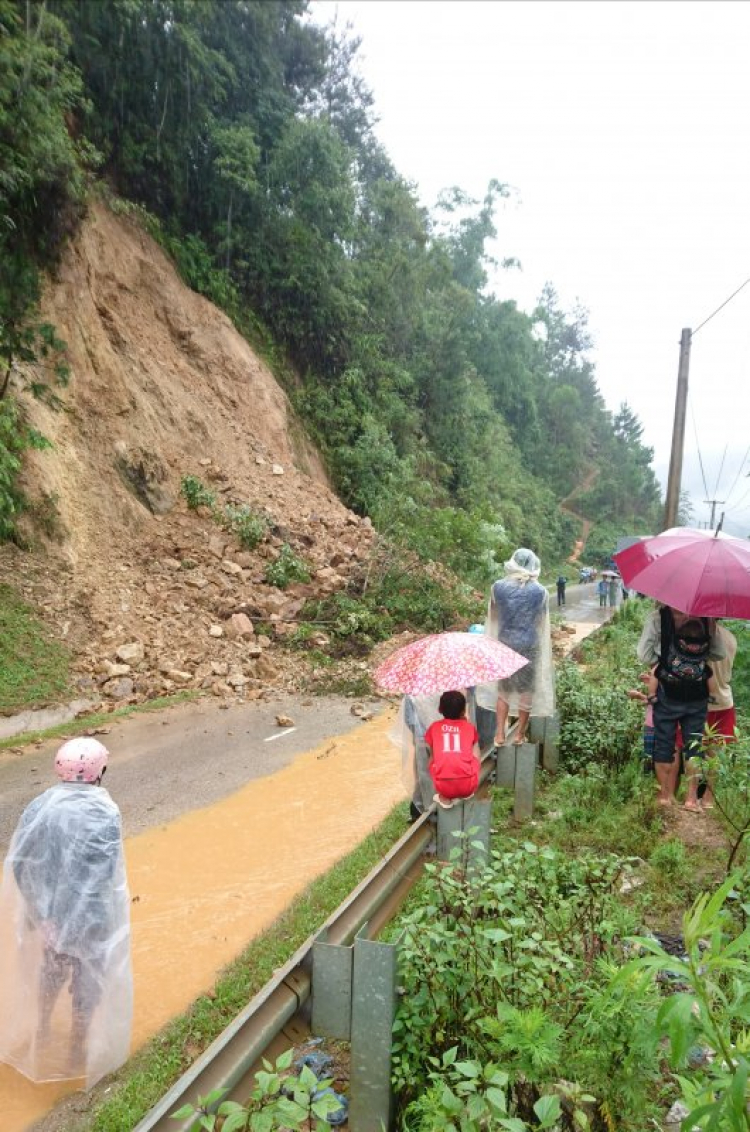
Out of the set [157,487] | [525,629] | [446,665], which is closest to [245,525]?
[157,487]

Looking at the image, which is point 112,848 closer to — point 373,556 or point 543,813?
point 543,813

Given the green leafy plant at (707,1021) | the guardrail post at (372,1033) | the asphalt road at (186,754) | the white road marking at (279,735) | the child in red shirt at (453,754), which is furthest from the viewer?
the white road marking at (279,735)

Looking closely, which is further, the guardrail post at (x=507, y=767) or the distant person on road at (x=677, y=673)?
the guardrail post at (x=507, y=767)

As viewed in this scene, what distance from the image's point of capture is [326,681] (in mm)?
10836

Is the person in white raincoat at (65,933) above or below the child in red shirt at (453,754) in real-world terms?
below

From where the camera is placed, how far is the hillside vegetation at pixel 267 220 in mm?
10938

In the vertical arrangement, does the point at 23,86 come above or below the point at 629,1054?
above

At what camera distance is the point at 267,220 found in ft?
60.8

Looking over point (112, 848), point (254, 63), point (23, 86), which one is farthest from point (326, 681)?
point (254, 63)

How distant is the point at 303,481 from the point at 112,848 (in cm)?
1461

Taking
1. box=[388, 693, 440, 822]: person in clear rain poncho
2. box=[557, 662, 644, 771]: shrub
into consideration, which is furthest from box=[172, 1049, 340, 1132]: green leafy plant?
box=[557, 662, 644, 771]: shrub

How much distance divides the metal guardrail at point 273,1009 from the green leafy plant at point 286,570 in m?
9.89

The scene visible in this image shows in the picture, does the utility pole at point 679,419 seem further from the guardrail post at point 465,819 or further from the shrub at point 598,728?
the guardrail post at point 465,819

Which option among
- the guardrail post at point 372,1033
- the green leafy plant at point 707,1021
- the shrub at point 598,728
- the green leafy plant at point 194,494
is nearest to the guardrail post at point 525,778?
the shrub at point 598,728
